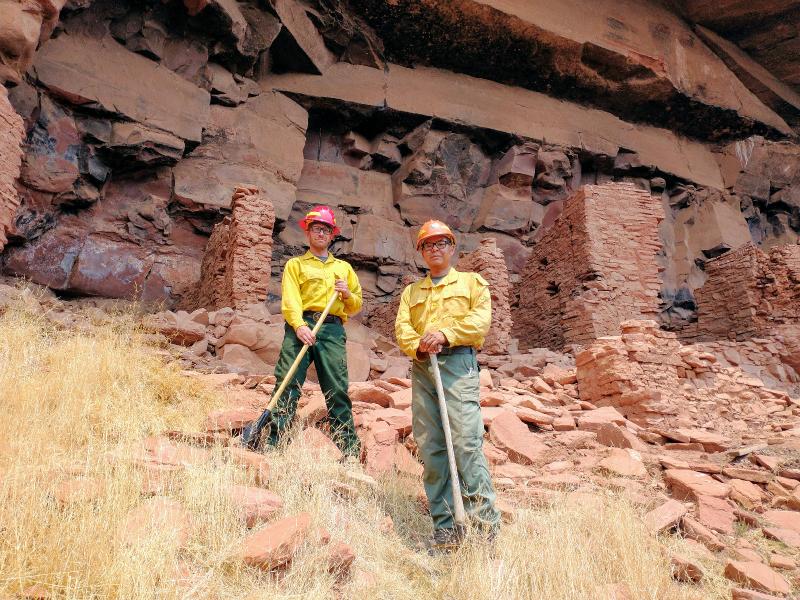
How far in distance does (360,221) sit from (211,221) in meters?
5.31

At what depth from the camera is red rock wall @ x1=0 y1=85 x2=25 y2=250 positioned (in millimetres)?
7824

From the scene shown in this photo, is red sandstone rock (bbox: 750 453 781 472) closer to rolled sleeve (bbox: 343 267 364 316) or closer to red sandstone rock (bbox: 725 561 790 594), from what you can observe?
red sandstone rock (bbox: 725 561 790 594)

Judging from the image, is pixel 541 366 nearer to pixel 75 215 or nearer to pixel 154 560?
pixel 154 560

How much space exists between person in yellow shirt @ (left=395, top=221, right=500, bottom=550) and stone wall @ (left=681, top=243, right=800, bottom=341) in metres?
10.6

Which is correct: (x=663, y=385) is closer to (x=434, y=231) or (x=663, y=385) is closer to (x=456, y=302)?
(x=456, y=302)

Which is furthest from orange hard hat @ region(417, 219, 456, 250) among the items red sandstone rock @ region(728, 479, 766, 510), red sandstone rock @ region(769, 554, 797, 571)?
red sandstone rock @ region(728, 479, 766, 510)

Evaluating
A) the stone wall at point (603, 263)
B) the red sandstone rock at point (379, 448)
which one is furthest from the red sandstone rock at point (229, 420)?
the stone wall at point (603, 263)

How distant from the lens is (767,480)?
4441 millimetres

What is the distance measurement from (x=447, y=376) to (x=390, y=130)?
19439 millimetres

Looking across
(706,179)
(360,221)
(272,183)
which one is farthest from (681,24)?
(272,183)

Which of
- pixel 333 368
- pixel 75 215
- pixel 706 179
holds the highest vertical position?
pixel 706 179

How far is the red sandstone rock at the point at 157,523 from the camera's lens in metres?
2.39

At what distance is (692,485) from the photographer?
13.6ft

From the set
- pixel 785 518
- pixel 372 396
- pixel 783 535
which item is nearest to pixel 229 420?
pixel 372 396
